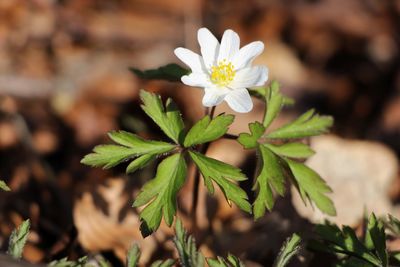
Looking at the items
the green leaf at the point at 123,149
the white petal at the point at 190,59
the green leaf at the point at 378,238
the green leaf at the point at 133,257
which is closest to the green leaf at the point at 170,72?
the white petal at the point at 190,59

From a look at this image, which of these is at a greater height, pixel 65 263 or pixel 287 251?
pixel 65 263

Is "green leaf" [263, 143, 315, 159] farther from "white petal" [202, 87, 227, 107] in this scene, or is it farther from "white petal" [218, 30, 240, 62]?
"white petal" [218, 30, 240, 62]

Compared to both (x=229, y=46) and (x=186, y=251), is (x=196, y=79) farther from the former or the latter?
(x=186, y=251)

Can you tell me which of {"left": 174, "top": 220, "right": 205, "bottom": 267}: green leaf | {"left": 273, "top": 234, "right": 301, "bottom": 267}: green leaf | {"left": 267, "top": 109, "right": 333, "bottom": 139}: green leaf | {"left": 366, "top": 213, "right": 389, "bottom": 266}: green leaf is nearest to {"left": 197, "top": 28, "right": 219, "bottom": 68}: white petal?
{"left": 267, "top": 109, "right": 333, "bottom": 139}: green leaf

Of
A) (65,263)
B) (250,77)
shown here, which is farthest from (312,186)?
(65,263)

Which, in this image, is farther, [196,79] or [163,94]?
[163,94]

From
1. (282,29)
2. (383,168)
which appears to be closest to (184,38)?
Answer: (282,29)

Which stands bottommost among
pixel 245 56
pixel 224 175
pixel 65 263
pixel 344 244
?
pixel 344 244
